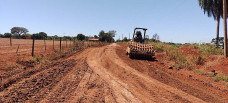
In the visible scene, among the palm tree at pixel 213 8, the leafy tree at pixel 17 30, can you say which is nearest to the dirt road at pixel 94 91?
the palm tree at pixel 213 8

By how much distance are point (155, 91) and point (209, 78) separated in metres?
3.87

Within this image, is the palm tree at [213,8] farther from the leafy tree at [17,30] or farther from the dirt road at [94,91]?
the leafy tree at [17,30]

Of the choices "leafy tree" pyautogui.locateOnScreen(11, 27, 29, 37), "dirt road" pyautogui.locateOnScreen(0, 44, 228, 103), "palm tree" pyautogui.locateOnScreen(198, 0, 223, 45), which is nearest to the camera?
"dirt road" pyautogui.locateOnScreen(0, 44, 228, 103)

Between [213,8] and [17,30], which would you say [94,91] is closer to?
[213,8]

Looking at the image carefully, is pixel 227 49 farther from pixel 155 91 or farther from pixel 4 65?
pixel 4 65

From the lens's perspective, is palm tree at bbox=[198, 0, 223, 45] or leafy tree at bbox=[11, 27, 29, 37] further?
leafy tree at bbox=[11, 27, 29, 37]

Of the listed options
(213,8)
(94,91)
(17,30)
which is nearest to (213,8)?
(213,8)

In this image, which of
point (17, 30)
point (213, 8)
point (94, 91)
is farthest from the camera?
point (17, 30)

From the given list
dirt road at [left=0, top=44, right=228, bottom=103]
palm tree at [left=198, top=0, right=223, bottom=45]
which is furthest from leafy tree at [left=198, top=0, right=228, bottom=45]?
dirt road at [left=0, top=44, right=228, bottom=103]

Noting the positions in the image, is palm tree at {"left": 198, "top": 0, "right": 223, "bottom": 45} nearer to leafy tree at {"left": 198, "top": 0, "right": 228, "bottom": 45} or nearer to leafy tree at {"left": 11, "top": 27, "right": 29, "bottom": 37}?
leafy tree at {"left": 198, "top": 0, "right": 228, "bottom": 45}

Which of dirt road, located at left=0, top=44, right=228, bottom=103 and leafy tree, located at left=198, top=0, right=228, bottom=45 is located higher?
leafy tree, located at left=198, top=0, right=228, bottom=45

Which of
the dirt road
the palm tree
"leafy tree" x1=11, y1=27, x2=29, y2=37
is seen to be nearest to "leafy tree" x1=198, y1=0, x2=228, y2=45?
the palm tree

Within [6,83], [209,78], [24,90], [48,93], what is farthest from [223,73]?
[6,83]

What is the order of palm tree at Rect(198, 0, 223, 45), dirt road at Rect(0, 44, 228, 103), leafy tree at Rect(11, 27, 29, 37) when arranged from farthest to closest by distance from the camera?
1. leafy tree at Rect(11, 27, 29, 37)
2. palm tree at Rect(198, 0, 223, 45)
3. dirt road at Rect(0, 44, 228, 103)
